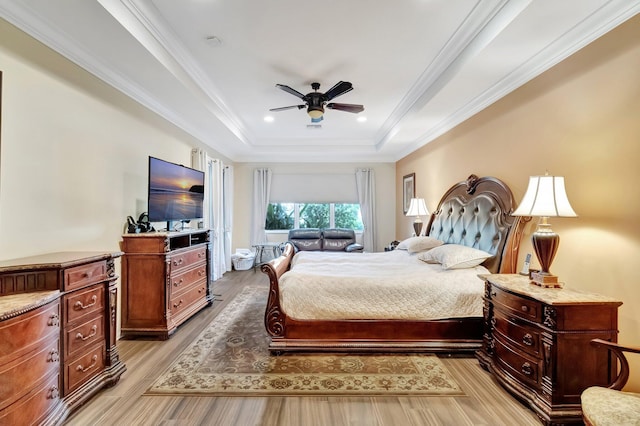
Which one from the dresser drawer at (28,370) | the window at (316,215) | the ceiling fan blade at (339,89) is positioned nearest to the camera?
the dresser drawer at (28,370)

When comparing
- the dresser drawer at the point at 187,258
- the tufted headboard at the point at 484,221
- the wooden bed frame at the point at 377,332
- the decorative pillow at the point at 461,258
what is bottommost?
the wooden bed frame at the point at 377,332

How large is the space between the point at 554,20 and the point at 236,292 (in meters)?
4.82

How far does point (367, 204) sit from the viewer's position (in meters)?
7.03

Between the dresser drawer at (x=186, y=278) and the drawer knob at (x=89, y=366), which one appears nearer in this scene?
the drawer knob at (x=89, y=366)

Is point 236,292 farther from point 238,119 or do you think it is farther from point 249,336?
point 238,119

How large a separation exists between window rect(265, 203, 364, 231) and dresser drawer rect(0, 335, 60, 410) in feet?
18.0

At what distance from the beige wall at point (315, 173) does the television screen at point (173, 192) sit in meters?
2.76

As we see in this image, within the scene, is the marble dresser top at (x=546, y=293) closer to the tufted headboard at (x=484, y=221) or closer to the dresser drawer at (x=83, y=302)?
the tufted headboard at (x=484, y=221)

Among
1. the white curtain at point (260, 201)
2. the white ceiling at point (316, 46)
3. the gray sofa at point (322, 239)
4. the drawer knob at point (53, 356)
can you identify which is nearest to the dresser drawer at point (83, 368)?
the drawer knob at point (53, 356)

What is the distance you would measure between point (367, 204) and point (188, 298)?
14.9ft

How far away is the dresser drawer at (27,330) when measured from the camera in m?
1.46

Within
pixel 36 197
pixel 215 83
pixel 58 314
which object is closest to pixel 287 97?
pixel 215 83

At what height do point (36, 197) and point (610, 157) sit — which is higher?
point (610, 157)

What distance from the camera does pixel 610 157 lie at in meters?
1.97
